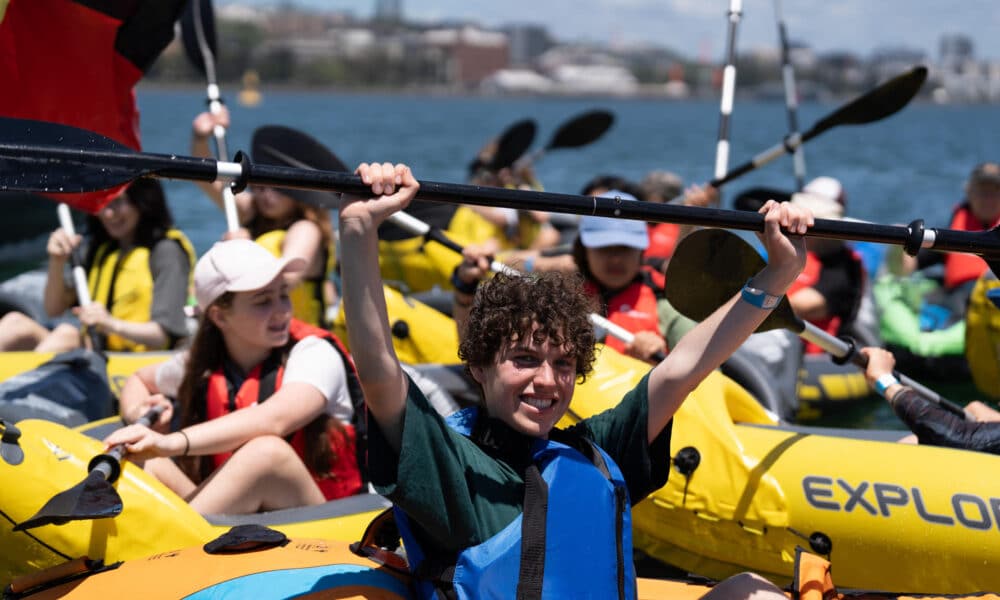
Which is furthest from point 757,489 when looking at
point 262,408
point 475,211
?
point 475,211

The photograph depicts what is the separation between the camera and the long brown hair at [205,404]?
3.44 meters

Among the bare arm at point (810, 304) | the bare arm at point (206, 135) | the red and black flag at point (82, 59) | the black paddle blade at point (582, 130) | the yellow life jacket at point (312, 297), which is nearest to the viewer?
the red and black flag at point (82, 59)

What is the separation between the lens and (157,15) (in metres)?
4.73

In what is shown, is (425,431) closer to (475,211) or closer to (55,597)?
(55,597)

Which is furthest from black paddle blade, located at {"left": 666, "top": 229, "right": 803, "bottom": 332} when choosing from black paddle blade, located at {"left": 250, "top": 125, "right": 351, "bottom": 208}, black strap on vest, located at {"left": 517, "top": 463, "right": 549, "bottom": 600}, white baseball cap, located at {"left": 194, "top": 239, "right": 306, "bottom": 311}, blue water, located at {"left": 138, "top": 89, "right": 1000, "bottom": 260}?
blue water, located at {"left": 138, "top": 89, "right": 1000, "bottom": 260}

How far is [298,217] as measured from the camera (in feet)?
17.1

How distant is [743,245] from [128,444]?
1.58 meters

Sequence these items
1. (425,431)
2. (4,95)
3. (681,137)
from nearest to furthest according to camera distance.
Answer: (425,431), (4,95), (681,137)

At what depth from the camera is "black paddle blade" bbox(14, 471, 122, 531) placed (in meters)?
2.79

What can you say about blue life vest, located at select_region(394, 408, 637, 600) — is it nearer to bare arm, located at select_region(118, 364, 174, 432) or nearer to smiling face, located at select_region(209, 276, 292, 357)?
smiling face, located at select_region(209, 276, 292, 357)

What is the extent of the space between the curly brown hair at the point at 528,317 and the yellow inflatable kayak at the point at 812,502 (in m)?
1.40

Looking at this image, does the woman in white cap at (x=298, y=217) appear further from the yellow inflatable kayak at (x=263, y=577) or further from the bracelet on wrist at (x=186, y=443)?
the yellow inflatable kayak at (x=263, y=577)

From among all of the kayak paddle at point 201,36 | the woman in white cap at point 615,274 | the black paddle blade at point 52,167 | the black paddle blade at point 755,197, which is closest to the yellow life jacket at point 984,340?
the black paddle blade at point 755,197

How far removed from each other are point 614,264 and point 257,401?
157 centimetres
